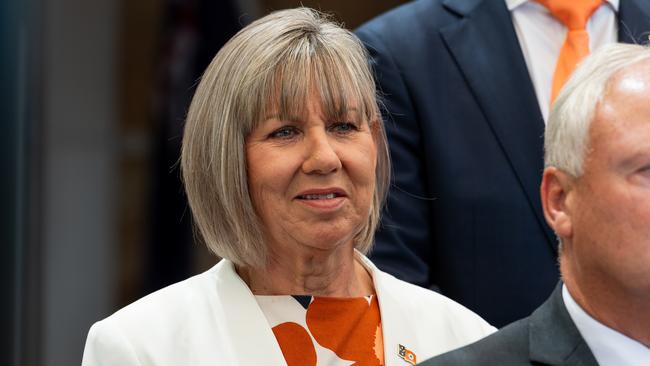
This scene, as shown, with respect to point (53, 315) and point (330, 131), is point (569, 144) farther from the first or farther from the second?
point (53, 315)

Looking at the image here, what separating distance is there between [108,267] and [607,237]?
4.67 metres

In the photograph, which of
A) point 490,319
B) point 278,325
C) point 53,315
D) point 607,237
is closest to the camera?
point 607,237

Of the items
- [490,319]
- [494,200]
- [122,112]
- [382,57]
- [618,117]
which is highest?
[618,117]

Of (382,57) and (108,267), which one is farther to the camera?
(108,267)

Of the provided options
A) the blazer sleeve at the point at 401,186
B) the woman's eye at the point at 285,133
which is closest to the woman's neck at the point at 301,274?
the woman's eye at the point at 285,133

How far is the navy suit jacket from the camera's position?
2643mm

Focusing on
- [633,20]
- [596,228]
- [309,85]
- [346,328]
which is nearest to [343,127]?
[309,85]

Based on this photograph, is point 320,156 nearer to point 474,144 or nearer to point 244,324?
point 244,324

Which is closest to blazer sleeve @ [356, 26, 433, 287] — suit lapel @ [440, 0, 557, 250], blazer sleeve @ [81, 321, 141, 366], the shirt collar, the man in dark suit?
the man in dark suit

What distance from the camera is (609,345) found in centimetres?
265

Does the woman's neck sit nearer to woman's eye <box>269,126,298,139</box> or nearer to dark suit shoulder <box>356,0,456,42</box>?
woman's eye <box>269,126,298,139</box>

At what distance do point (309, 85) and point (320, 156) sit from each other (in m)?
0.15

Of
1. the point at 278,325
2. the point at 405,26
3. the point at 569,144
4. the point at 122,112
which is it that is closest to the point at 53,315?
the point at 122,112

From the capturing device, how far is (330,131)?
3160 millimetres
